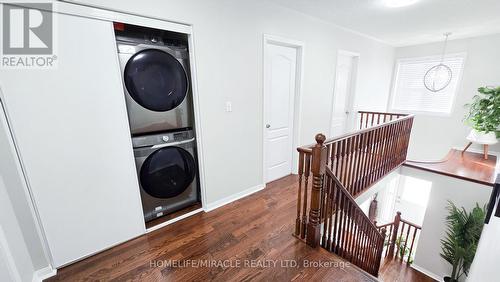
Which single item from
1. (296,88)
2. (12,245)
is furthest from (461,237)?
(12,245)

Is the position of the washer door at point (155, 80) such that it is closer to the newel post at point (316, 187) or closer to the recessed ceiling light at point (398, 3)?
the newel post at point (316, 187)

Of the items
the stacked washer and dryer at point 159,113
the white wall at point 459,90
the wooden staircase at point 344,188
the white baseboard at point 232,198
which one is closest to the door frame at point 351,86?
the wooden staircase at point 344,188

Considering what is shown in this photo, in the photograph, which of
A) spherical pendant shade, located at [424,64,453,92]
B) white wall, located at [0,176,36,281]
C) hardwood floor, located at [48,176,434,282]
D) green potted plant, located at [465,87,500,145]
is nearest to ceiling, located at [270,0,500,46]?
spherical pendant shade, located at [424,64,453,92]

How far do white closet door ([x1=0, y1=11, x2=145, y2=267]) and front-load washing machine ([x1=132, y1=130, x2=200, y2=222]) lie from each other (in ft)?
0.49

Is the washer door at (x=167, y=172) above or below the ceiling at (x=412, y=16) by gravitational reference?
below

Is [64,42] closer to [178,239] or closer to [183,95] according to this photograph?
[183,95]

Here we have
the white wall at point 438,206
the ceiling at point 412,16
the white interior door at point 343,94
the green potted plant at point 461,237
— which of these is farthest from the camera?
the white interior door at point 343,94

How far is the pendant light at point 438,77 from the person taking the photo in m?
4.23

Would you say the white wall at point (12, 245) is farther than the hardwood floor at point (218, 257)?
No

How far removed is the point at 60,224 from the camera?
148 centimetres

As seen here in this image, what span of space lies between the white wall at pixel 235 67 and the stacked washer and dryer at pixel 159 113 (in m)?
0.21

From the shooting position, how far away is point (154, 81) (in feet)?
5.93

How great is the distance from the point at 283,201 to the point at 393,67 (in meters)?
4.84

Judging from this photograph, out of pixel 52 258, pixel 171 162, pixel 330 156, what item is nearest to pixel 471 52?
pixel 330 156
